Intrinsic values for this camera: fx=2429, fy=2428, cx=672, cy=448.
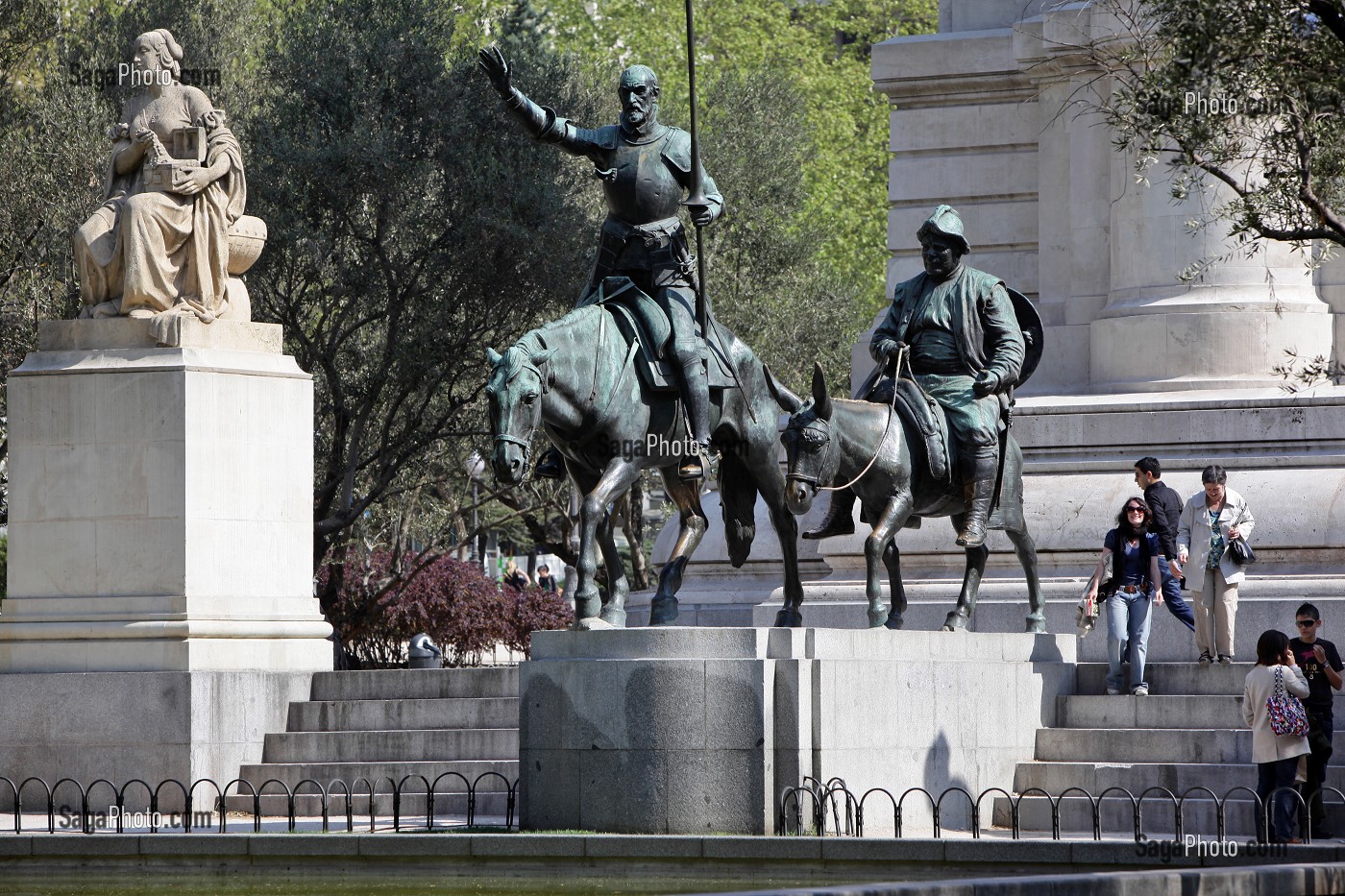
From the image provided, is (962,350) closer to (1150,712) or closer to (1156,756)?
(1150,712)

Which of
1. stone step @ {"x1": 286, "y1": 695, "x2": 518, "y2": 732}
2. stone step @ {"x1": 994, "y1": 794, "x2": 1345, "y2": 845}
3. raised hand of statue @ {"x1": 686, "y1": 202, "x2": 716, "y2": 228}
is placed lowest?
stone step @ {"x1": 994, "y1": 794, "x2": 1345, "y2": 845}

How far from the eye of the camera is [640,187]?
17016mm

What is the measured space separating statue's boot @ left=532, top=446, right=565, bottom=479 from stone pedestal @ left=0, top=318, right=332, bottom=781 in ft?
12.9

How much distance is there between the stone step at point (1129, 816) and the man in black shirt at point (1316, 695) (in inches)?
21.1

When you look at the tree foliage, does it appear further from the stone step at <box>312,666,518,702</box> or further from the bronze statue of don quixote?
the stone step at <box>312,666,518,702</box>

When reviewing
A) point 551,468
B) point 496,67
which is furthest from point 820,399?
point 496,67

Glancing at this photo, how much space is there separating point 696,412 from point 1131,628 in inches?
152

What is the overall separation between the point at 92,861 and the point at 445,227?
57.2ft

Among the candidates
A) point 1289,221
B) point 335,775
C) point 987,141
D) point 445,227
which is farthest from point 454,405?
point 1289,221

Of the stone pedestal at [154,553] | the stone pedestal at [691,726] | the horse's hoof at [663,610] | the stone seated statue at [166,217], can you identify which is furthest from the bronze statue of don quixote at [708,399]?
the stone seated statue at [166,217]

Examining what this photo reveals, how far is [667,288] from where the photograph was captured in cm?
1688

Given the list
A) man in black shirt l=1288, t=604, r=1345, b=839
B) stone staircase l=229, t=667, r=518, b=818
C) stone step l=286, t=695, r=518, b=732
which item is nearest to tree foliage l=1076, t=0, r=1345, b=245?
man in black shirt l=1288, t=604, r=1345, b=839

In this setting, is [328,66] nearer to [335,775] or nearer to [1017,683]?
[335,775]

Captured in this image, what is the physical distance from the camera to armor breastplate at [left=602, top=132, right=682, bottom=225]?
1702 cm
